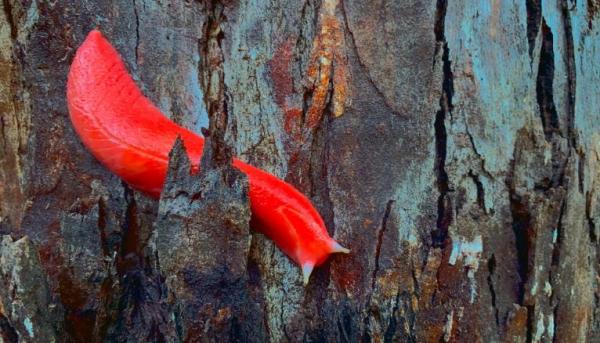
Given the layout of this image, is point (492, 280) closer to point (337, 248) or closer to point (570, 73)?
point (337, 248)

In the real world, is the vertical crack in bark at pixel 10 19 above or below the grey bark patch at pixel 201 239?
above

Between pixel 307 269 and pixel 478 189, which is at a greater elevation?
pixel 478 189

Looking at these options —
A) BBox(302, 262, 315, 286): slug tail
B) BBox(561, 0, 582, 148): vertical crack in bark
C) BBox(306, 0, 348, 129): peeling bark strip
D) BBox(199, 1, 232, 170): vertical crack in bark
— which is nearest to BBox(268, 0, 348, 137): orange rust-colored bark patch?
BBox(306, 0, 348, 129): peeling bark strip

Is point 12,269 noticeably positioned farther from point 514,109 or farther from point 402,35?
point 514,109

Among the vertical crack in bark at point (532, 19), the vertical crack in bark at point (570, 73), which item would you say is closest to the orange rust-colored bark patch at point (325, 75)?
the vertical crack in bark at point (532, 19)

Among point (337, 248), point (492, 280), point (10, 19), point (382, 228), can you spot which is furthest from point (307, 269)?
point (10, 19)

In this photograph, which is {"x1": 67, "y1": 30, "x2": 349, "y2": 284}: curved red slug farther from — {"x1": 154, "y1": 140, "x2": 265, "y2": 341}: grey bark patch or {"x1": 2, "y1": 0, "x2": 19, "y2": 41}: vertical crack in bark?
{"x1": 2, "y1": 0, "x2": 19, "y2": 41}: vertical crack in bark

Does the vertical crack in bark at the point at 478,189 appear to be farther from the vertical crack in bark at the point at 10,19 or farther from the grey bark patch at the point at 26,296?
the vertical crack in bark at the point at 10,19

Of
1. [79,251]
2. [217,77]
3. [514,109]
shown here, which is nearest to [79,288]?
[79,251]
